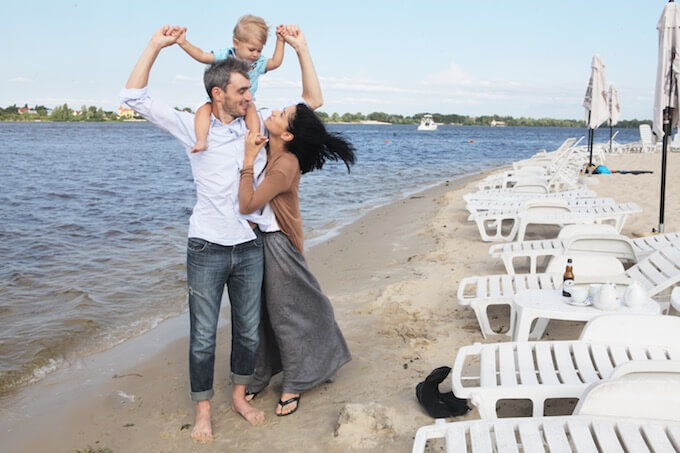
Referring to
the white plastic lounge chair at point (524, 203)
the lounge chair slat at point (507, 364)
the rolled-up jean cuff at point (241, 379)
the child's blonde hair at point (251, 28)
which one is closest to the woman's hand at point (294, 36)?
the child's blonde hair at point (251, 28)

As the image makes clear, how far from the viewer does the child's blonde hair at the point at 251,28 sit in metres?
3.66

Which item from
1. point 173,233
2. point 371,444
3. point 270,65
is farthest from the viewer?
point 173,233

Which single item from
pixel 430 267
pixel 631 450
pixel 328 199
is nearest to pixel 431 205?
pixel 328 199

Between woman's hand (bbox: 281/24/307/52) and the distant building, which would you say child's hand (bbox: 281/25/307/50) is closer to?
woman's hand (bbox: 281/24/307/52)

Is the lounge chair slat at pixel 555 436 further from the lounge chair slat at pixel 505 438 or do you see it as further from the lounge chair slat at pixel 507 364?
the lounge chair slat at pixel 507 364

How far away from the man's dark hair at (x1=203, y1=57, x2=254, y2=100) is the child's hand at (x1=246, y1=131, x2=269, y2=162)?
272 millimetres

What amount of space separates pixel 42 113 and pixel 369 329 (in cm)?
13304

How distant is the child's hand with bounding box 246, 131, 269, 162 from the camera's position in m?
3.25

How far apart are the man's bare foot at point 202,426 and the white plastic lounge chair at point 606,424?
143cm

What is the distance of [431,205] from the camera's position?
14266mm

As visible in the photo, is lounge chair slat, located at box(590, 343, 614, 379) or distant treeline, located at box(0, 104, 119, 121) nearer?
lounge chair slat, located at box(590, 343, 614, 379)

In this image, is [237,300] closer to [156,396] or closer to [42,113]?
[156,396]

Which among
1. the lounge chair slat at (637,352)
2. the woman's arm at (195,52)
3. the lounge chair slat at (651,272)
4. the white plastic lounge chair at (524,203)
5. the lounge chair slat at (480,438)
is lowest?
the lounge chair slat at (480,438)

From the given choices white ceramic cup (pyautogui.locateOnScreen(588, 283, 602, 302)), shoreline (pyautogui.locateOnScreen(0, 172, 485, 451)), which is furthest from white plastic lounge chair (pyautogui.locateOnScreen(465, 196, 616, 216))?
white ceramic cup (pyautogui.locateOnScreen(588, 283, 602, 302))
